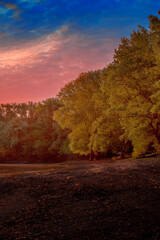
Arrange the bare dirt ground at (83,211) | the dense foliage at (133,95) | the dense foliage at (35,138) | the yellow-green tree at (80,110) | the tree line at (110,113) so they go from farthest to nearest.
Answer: the dense foliage at (35,138)
the yellow-green tree at (80,110)
the tree line at (110,113)
the dense foliage at (133,95)
the bare dirt ground at (83,211)

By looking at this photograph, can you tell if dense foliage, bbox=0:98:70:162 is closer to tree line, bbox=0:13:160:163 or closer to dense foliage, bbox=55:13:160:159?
tree line, bbox=0:13:160:163

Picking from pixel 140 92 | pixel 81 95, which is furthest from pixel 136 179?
pixel 81 95

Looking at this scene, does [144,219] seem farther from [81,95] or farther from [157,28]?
[81,95]

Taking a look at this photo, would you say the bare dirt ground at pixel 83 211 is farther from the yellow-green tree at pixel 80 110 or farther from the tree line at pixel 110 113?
the yellow-green tree at pixel 80 110

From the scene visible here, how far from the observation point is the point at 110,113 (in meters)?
20.8

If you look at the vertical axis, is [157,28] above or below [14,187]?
above

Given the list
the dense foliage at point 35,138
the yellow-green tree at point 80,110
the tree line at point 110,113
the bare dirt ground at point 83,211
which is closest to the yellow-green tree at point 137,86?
the tree line at point 110,113

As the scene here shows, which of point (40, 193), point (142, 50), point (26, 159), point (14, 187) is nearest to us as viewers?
point (40, 193)

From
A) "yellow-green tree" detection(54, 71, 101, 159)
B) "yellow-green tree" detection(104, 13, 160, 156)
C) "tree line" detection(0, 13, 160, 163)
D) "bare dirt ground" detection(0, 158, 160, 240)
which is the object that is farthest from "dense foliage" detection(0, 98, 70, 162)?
"bare dirt ground" detection(0, 158, 160, 240)

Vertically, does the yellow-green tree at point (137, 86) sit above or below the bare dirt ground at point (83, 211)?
above

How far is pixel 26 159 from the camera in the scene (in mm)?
48250

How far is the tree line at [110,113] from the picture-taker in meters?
18.4

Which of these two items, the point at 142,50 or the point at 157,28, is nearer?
the point at 157,28

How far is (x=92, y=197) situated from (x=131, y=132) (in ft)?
44.2
